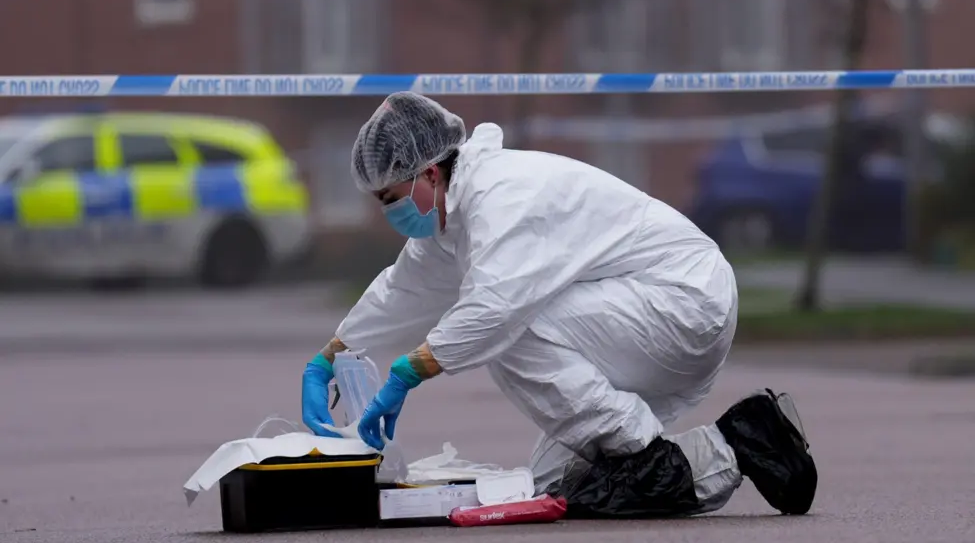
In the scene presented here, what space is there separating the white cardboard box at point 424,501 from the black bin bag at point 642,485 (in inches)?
11.5

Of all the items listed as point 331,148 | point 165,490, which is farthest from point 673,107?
point 165,490

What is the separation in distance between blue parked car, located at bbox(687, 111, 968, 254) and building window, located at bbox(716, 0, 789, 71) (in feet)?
21.7

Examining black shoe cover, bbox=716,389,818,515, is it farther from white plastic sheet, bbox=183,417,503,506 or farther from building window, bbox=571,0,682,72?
building window, bbox=571,0,682,72

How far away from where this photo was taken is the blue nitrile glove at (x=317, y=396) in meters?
5.17

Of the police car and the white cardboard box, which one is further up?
the police car

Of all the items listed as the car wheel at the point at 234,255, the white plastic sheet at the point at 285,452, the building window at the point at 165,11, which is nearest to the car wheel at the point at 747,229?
the car wheel at the point at 234,255

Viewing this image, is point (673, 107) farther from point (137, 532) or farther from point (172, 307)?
point (137, 532)

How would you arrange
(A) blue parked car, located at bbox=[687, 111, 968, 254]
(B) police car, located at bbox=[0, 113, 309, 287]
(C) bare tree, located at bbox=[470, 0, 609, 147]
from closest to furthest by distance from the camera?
(B) police car, located at bbox=[0, 113, 309, 287], (C) bare tree, located at bbox=[470, 0, 609, 147], (A) blue parked car, located at bbox=[687, 111, 968, 254]

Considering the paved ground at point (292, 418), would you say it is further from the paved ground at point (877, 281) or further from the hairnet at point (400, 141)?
the paved ground at point (877, 281)

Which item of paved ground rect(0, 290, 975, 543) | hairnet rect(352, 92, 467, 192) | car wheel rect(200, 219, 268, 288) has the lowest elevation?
paved ground rect(0, 290, 975, 543)

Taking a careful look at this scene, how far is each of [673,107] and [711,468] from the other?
24.0m

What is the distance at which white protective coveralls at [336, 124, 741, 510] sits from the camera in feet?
15.7

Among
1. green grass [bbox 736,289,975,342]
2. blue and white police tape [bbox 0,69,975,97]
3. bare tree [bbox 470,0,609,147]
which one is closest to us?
blue and white police tape [bbox 0,69,975,97]

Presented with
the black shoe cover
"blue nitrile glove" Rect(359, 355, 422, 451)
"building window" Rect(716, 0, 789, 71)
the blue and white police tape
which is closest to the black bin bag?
the black shoe cover
